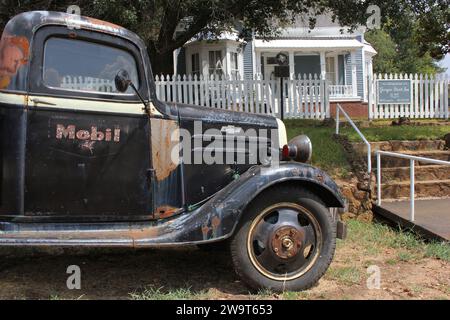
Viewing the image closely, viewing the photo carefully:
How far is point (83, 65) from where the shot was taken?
392 cm

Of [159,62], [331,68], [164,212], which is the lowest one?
[164,212]

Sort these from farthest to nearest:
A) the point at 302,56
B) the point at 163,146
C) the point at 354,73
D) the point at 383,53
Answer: the point at 383,53, the point at 302,56, the point at 354,73, the point at 163,146

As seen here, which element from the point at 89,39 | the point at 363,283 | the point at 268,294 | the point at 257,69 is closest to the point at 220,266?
the point at 268,294

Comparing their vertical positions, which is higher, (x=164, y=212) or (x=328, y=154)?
(x=328, y=154)

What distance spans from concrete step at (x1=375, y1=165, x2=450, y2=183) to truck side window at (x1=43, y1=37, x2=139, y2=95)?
530cm

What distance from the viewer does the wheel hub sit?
161 inches

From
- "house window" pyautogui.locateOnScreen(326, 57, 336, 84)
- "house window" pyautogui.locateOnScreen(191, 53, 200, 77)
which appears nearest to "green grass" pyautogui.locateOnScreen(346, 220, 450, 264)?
"house window" pyautogui.locateOnScreen(191, 53, 200, 77)

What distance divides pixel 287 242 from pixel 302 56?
803 inches

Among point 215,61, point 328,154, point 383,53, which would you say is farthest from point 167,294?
A: point 383,53

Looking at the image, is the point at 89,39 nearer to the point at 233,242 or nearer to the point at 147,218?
the point at 147,218

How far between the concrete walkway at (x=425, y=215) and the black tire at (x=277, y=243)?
6.60 feet

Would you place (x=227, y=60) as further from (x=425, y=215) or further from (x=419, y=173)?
(x=425, y=215)

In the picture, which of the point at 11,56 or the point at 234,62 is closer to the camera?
the point at 11,56

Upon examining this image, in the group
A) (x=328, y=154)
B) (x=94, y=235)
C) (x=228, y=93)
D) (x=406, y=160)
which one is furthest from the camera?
(x=228, y=93)
